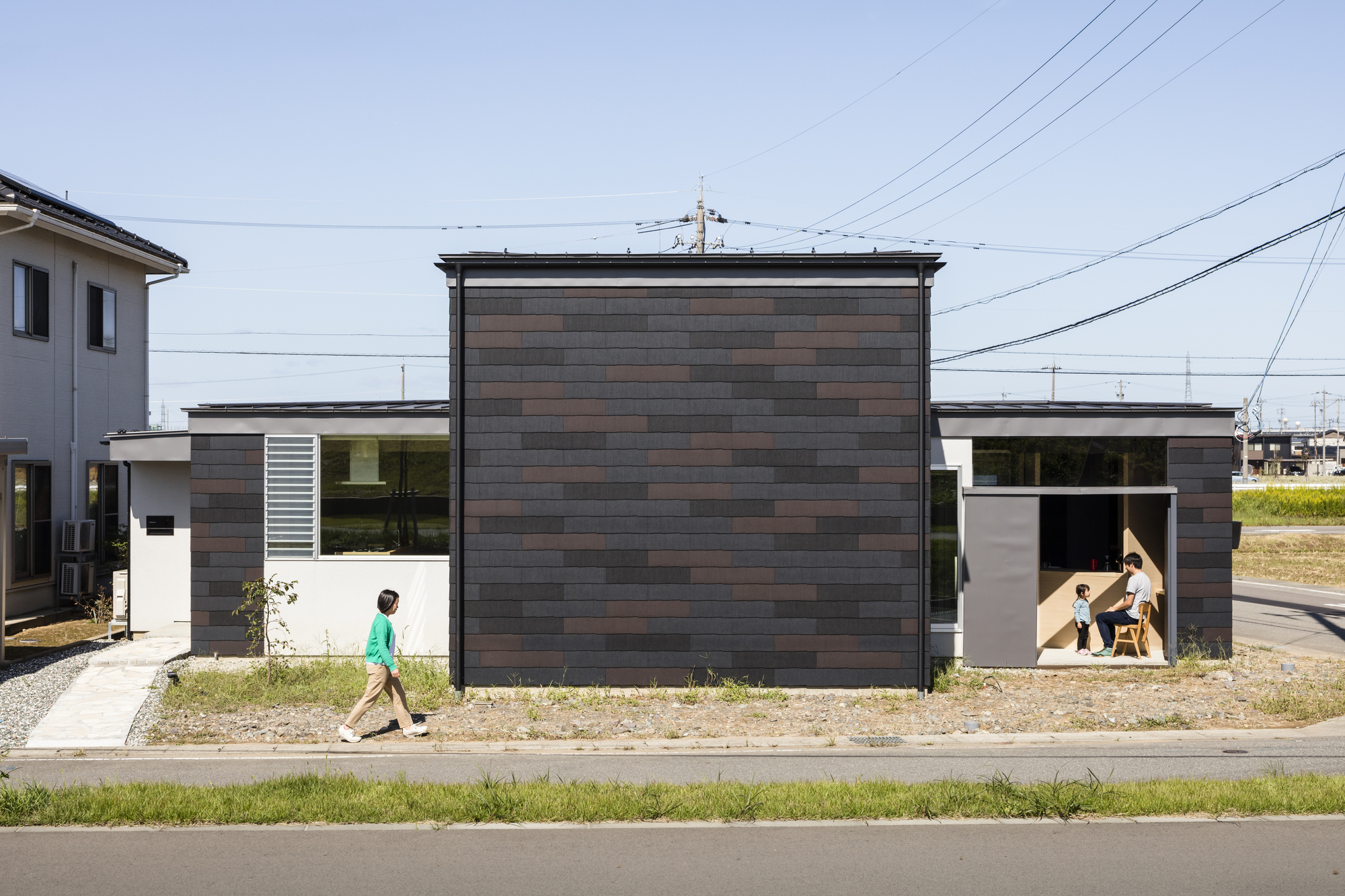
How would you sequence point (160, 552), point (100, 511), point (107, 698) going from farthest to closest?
point (100, 511) → point (160, 552) → point (107, 698)

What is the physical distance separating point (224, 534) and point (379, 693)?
17.2 feet

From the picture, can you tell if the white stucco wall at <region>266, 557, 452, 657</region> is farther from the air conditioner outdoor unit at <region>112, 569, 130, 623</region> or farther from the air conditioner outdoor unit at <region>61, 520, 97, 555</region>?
the air conditioner outdoor unit at <region>61, 520, 97, 555</region>

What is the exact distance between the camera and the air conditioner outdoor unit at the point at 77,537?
62.3 ft

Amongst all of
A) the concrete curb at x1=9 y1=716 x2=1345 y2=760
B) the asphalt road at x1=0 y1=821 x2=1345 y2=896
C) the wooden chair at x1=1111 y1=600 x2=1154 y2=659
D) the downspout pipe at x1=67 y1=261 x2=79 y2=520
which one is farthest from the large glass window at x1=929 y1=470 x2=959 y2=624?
the downspout pipe at x1=67 y1=261 x2=79 y2=520

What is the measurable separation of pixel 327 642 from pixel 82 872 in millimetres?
7770

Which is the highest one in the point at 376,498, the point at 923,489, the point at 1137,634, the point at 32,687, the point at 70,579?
the point at 923,489

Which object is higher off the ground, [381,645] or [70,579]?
[381,645]

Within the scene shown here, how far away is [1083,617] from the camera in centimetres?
1475

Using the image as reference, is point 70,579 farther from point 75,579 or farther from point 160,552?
point 160,552

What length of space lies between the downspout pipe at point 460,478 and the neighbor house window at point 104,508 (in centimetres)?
1147

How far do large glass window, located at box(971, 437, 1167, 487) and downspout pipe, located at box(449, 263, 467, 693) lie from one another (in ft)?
21.9

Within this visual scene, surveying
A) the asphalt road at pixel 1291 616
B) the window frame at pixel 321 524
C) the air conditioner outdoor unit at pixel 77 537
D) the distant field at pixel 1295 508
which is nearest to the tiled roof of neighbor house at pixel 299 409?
the window frame at pixel 321 524

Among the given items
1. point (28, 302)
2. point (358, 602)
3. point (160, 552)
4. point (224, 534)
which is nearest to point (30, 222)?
point (28, 302)

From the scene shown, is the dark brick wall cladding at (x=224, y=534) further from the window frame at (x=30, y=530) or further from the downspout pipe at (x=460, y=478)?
the window frame at (x=30, y=530)
